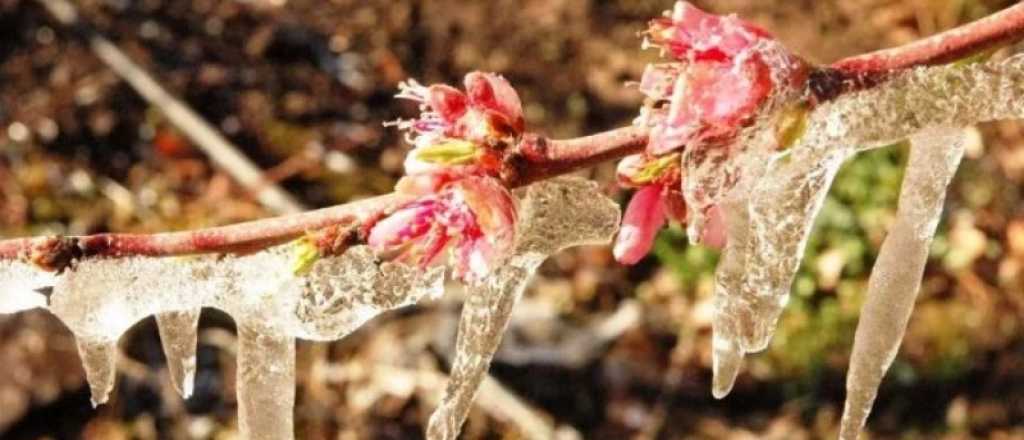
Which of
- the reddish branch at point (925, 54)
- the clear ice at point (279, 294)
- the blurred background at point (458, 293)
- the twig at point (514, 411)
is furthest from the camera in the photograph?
the blurred background at point (458, 293)

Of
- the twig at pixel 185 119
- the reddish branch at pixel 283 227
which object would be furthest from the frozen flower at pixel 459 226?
the twig at pixel 185 119

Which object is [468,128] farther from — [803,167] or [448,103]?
[803,167]

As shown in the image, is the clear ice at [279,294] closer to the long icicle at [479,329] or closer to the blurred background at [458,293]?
the long icicle at [479,329]

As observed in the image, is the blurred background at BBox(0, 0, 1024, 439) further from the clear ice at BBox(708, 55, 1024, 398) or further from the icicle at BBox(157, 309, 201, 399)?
the clear ice at BBox(708, 55, 1024, 398)

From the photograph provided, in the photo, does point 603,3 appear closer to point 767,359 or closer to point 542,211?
point 767,359

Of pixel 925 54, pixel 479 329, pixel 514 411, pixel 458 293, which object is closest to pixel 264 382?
pixel 479 329

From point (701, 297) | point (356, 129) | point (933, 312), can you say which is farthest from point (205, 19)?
point (933, 312)
